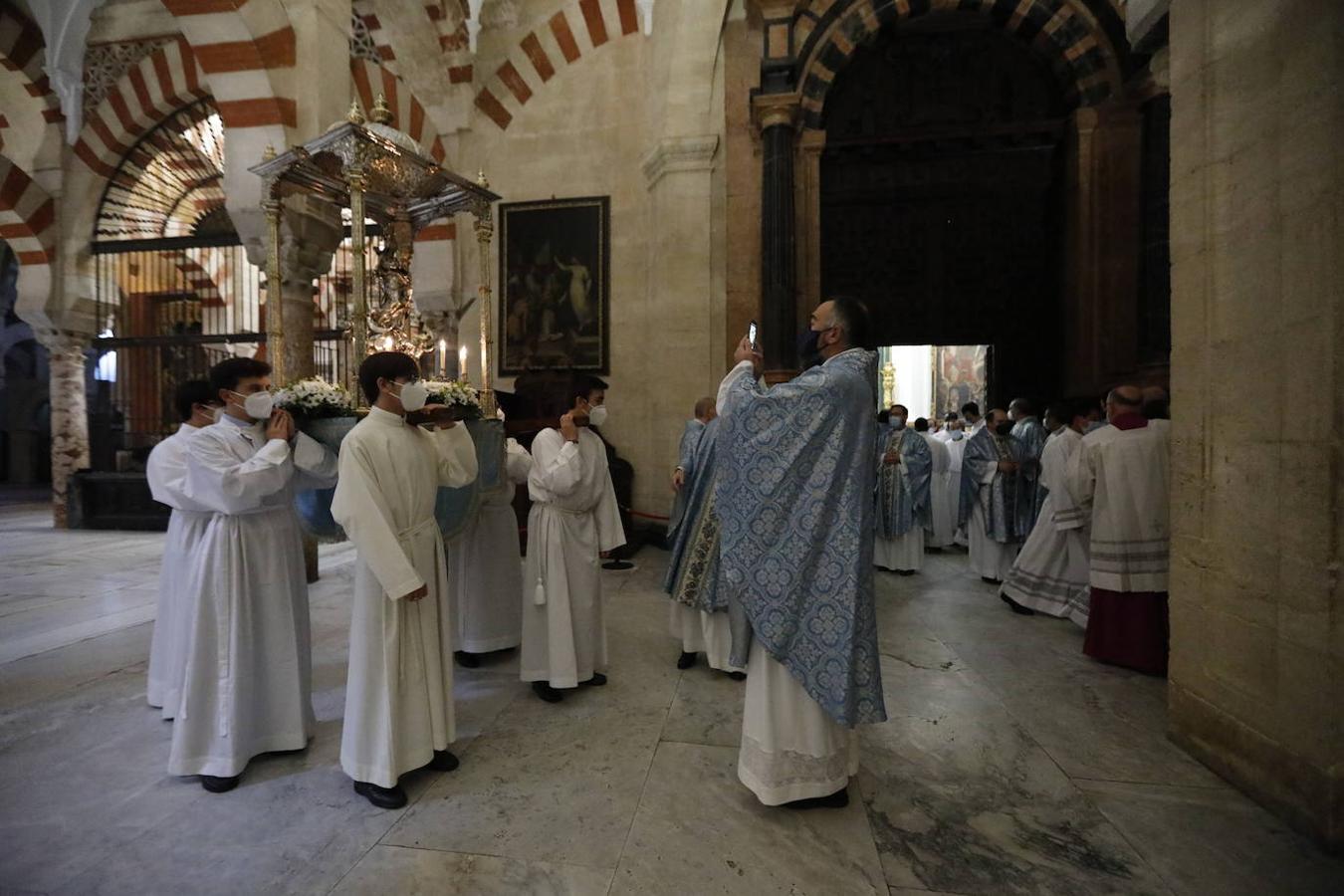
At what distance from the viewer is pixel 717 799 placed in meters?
2.41

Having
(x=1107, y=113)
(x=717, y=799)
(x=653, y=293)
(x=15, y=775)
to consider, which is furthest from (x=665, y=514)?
(x=1107, y=113)

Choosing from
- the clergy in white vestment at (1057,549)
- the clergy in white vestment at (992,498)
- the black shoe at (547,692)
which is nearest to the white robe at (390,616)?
the black shoe at (547,692)

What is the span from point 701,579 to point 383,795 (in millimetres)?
1919

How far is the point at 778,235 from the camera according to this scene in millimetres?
6895

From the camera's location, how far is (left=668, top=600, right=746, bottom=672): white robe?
12.0ft

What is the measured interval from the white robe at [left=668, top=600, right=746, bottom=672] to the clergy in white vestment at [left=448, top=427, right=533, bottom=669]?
100 cm

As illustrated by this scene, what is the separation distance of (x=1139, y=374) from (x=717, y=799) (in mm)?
6401

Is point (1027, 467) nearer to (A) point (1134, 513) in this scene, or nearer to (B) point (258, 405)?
(A) point (1134, 513)

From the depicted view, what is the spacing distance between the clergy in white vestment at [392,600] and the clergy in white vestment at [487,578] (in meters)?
1.27

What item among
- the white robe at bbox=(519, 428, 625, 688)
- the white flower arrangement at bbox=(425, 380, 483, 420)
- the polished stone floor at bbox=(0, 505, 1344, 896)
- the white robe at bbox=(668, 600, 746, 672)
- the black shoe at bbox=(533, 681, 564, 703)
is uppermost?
the white flower arrangement at bbox=(425, 380, 483, 420)

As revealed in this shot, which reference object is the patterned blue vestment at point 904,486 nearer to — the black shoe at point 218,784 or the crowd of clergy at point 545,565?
the crowd of clergy at point 545,565

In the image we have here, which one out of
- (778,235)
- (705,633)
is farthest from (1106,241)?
(705,633)

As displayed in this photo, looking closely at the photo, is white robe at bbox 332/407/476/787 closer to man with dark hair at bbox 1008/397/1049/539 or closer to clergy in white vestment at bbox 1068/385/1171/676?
clergy in white vestment at bbox 1068/385/1171/676

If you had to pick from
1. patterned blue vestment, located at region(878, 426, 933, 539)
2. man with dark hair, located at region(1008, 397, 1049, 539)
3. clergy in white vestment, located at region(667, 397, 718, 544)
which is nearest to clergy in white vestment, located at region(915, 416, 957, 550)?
patterned blue vestment, located at region(878, 426, 933, 539)
